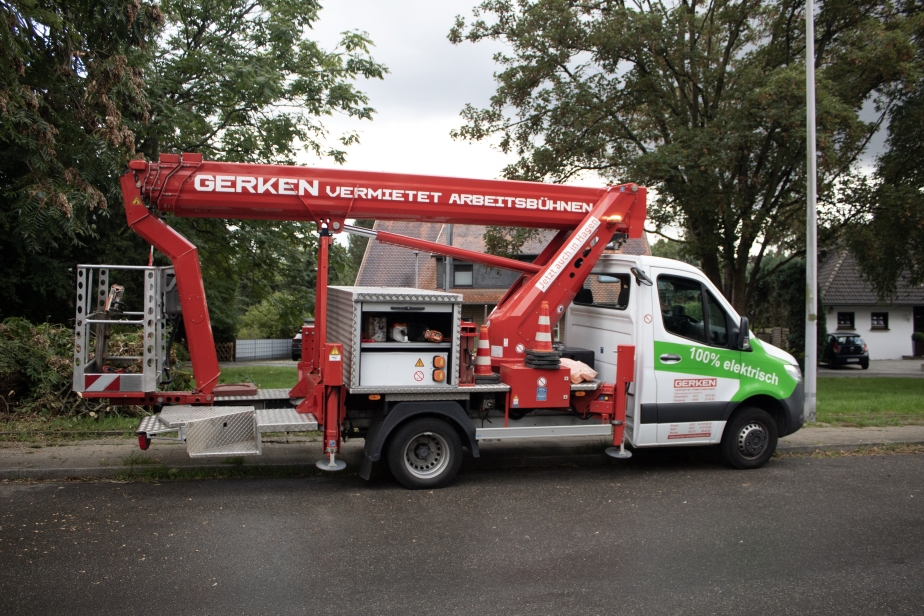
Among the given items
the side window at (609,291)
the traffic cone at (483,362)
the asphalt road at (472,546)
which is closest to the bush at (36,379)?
the asphalt road at (472,546)

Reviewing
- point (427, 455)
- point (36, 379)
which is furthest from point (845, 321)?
point (36, 379)

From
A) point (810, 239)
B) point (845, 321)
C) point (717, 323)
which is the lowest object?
point (717, 323)

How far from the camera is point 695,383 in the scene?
27.1 feet

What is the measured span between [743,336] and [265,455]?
224 inches

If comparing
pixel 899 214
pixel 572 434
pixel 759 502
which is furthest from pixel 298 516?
pixel 899 214

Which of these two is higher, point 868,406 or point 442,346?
point 442,346

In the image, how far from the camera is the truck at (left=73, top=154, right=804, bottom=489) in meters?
7.25

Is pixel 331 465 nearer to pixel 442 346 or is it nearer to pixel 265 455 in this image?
pixel 442 346

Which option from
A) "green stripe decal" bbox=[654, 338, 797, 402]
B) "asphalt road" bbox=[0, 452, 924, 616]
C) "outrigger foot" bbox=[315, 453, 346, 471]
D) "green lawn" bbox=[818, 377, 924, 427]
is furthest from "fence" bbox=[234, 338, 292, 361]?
"green stripe decal" bbox=[654, 338, 797, 402]

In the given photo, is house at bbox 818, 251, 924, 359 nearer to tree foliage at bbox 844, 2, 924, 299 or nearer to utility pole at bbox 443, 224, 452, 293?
tree foliage at bbox 844, 2, 924, 299

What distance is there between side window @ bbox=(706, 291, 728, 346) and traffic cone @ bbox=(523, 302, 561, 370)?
1.92 meters

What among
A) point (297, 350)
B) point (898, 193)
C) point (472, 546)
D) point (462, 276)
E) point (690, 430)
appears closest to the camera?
point (472, 546)

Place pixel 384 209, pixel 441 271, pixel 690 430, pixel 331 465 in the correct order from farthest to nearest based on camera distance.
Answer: pixel 441 271, pixel 690 430, pixel 384 209, pixel 331 465

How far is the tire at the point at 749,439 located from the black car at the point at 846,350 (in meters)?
24.5
